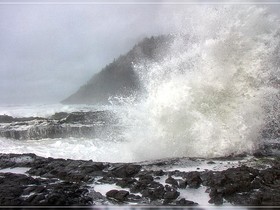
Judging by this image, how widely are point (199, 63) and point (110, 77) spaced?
273 feet

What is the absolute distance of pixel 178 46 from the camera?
15.6 meters

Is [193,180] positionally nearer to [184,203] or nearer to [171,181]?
[171,181]

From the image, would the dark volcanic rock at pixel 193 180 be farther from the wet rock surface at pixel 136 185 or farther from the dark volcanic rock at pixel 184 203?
the dark volcanic rock at pixel 184 203

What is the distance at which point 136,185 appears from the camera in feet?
25.3

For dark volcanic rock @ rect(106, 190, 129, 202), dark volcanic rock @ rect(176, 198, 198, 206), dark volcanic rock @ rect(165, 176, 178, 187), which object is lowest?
dark volcanic rock @ rect(176, 198, 198, 206)

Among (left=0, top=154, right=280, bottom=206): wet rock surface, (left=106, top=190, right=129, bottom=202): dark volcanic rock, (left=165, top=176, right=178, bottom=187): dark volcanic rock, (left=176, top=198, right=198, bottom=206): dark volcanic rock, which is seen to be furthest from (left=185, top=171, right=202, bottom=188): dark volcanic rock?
(left=106, top=190, right=129, bottom=202): dark volcanic rock

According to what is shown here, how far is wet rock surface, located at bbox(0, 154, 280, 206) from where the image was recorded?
6.90m

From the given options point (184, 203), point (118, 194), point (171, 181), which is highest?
point (171, 181)

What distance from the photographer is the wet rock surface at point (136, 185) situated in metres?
6.90

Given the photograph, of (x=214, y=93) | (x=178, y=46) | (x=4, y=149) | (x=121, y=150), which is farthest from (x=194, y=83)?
(x=4, y=149)

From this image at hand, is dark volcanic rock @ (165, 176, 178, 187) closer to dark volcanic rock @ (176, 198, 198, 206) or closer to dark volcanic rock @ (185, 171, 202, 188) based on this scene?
dark volcanic rock @ (185, 171, 202, 188)

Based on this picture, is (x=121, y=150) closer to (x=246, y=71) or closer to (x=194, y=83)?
(x=194, y=83)

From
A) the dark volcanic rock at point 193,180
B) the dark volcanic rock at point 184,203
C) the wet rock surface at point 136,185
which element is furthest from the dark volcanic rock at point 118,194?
the dark volcanic rock at point 193,180

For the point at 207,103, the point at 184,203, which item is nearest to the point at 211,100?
the point at 207,103
